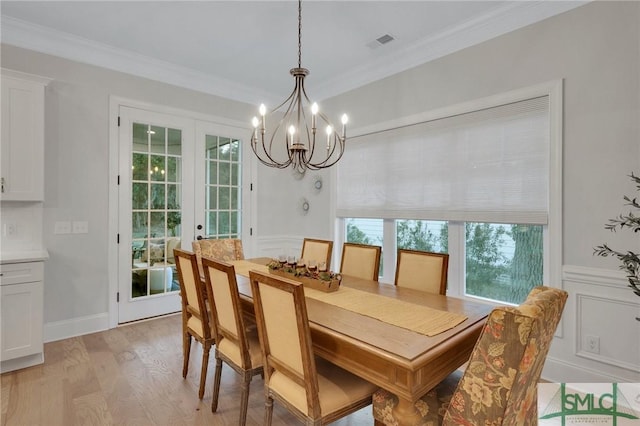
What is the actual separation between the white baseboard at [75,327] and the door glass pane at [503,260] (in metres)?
3.69

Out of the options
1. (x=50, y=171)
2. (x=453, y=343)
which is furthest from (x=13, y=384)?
(x=453, y=343)

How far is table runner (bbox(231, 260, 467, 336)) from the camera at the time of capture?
60.9 inches

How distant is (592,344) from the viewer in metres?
2.32

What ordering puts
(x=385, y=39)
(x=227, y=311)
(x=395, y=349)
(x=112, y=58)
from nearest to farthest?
(x=395, y=349) < (x=227, y=311) < (x=385, y=39) < (x=112, y=58)

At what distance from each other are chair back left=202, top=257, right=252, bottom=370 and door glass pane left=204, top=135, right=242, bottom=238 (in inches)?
89.6

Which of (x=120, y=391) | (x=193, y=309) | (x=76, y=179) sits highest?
(x=76, y=179)

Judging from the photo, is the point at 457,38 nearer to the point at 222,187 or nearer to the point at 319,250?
the point at 319,250

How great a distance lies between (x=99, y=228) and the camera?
11.2 ft

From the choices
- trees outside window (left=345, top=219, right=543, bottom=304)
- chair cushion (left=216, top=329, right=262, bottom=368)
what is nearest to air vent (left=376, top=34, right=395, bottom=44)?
trees outside window (left=345, top=219, right=543, bottom=304)

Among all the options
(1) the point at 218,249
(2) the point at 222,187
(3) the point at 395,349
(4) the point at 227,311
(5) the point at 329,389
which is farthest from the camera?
(2) the point at 222,187

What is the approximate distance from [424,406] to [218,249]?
2.39 metres

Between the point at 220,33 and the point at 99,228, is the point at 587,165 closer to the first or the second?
the point at 220,33

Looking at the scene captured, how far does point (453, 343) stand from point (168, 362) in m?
2.38

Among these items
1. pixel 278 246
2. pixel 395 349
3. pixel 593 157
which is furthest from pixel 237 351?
pixel 278 246
